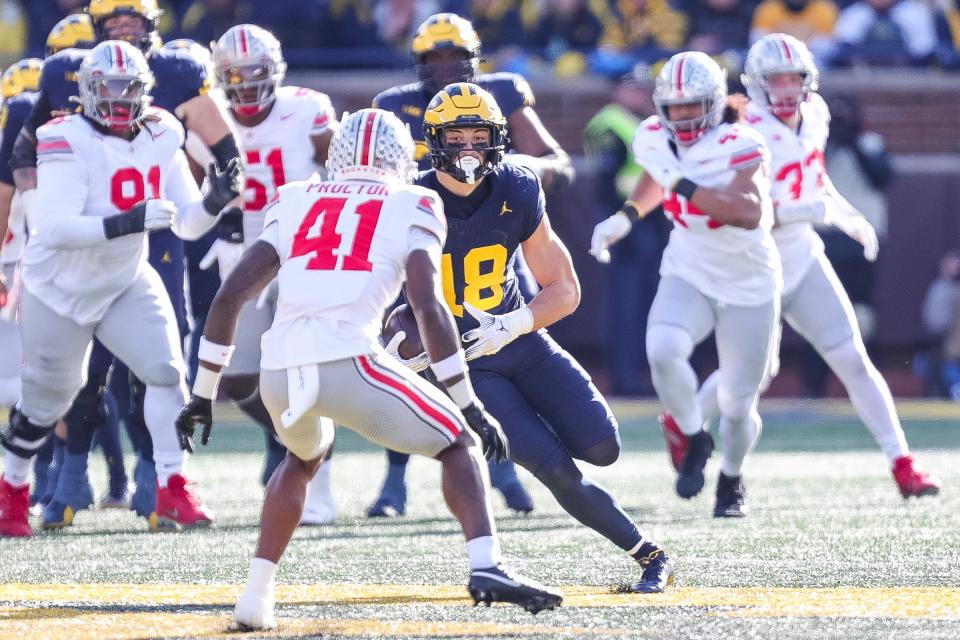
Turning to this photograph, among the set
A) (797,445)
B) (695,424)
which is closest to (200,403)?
(695,424)

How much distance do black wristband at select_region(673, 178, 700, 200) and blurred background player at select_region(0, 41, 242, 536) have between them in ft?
5.19

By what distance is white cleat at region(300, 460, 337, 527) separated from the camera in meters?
6.64

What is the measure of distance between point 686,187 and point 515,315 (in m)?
1.71

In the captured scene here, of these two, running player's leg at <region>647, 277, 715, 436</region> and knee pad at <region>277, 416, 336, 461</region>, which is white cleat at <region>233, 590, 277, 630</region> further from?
running player's leg at <region>647, 277, 715, 436</region>

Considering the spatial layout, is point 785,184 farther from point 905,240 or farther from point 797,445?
point 905,240

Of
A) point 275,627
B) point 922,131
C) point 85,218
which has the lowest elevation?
point 922,131

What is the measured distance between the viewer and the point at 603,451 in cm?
491

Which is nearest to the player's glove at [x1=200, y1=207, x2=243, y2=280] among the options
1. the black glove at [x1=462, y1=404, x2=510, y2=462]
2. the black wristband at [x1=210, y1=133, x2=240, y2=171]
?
the black wristband at [x1=210, y1=133, x2=240, y2=171]

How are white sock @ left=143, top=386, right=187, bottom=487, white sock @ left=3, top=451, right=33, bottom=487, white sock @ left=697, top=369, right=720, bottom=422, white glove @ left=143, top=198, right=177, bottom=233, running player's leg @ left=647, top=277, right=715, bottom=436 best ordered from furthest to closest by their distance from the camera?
white sock @ left=697, top=369, right=720, bottom=422
running player's leg @ left=647, top=277, right=715, bottom=436
white sock @ left=3, top=451, right=33, bottom=487
white sock @ left=143, top=386, right=187, bottom=487
white glove @ left=143, top=198, right=177, bottom=233

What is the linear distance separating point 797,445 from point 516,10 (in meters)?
4.38

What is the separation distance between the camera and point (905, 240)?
13.1m

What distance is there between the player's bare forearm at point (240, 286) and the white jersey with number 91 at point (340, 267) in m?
0.03

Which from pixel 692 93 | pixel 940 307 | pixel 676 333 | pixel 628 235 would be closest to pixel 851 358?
pixel 676 333

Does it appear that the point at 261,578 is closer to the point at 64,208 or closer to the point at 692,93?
the point at 64,208
